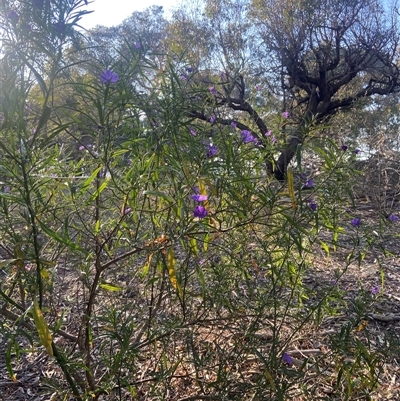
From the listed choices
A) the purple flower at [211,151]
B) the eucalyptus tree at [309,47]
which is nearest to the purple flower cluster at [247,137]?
the purple flower at [211,151]

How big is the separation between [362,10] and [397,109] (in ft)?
7.53

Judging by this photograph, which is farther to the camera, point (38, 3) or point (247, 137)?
point (247, 137)

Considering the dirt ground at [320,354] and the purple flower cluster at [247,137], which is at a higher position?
the purple flower cluster at [247,137]

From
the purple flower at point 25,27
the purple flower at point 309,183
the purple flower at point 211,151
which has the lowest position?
the purple flower at point 309,183

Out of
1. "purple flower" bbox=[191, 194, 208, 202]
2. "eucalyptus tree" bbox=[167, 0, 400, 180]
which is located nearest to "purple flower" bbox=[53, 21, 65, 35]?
"purple flower" bbox=[191, 194, 208, 202]

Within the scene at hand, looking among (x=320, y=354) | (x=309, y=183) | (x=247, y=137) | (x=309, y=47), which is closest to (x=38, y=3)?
(x=247, y=137)

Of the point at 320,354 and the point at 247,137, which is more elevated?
the point at 247,137

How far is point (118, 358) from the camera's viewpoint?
1053mm

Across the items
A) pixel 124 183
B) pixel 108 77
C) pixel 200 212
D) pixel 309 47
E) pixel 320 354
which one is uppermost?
pixel 309 47

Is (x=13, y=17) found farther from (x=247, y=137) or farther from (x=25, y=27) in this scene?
(x=247, y=137)

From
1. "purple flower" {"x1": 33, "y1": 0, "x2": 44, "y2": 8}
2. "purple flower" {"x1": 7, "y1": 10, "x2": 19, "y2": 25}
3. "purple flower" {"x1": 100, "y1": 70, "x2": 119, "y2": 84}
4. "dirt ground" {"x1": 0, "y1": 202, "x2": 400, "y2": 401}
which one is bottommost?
"dirt ground" {"x1": 0, "y1": 202, "x2": 400, "y2": 401}

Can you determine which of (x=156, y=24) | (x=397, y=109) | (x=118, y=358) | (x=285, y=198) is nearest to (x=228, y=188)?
(x=285, y=198)

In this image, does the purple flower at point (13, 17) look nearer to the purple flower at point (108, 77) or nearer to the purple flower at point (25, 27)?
the purple flower at point (25, 27)

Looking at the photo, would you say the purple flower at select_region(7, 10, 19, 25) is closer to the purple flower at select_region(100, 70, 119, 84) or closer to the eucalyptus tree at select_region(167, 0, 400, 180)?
the purple flower at select_region(100, 70, 119, 84)
